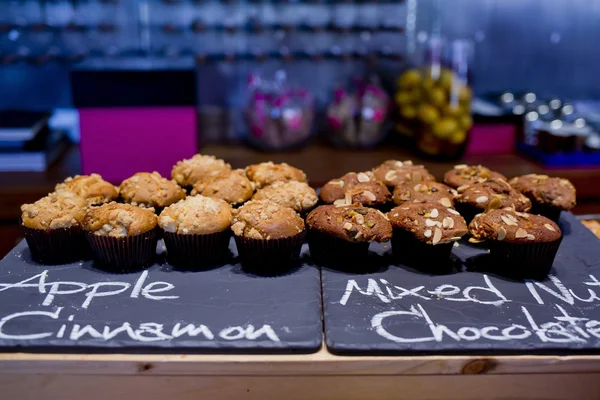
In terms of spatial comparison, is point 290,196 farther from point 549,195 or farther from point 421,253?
point 549,195

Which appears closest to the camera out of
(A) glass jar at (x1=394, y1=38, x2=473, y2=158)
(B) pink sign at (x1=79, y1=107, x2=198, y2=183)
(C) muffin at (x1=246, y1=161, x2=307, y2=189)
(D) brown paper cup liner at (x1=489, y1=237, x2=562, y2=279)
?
(D) brown paper cup liner at (x1=489, y1=237, x2=562, y2=279)

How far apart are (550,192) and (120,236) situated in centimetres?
138

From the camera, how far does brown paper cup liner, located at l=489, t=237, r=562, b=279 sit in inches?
68.7

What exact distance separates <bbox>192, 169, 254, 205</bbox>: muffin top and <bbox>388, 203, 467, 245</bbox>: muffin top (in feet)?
1.66

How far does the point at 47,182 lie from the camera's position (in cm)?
325

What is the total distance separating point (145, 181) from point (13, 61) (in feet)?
7.49

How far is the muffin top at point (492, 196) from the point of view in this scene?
2.00 meters

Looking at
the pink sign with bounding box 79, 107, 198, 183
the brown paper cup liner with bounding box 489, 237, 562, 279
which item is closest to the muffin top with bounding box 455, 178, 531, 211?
the brown paper cup liner with bounding box 489, 237, 562, 279

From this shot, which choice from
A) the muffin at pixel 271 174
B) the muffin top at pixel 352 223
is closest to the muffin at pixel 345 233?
the muffin top at pixel 352 223

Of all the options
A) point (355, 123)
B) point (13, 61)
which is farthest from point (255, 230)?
point (13, 61)

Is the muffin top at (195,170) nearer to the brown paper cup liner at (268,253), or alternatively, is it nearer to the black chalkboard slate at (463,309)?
the brown paper cup liner at (268,253)

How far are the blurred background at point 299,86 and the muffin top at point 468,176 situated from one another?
1115 millimetres

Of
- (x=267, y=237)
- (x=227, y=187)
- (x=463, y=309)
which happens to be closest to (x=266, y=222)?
(x=267, y=237)

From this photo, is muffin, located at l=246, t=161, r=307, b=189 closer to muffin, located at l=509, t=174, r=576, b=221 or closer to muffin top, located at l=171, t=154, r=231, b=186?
muffin top, located at l=171, t=154, r=231, b=186
